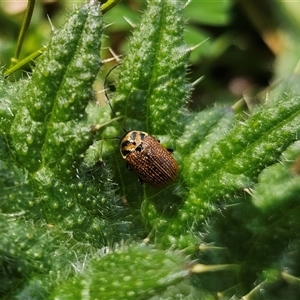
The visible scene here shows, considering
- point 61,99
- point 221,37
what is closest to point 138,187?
point 61,99

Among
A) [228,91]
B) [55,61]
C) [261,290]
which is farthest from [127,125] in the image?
[228,91]

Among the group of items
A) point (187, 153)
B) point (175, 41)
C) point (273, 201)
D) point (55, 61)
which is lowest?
point (273, 201)

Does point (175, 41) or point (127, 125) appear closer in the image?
point (175, 41)

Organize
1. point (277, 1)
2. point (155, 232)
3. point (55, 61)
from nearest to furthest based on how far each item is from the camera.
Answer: point (55, 61), point (155, 232), point (277, 1)

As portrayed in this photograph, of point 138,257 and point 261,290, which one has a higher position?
point 138,257

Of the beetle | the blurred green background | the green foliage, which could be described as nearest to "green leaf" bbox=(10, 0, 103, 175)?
the green foliage

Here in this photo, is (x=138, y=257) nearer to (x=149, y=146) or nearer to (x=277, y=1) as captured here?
(x=149, y=146)

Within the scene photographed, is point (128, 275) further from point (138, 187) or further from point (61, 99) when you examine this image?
point (61, 99)

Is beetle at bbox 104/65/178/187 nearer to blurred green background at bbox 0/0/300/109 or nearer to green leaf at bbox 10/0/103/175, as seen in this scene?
green leaf at bbox 10/0/103/175
